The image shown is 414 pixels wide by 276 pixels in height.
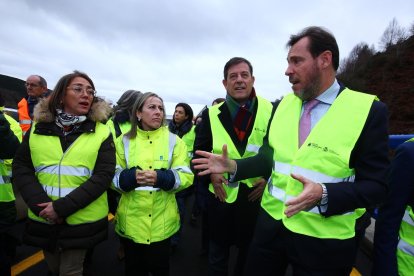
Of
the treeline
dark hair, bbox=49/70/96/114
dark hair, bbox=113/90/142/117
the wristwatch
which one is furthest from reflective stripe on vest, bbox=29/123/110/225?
the treeline

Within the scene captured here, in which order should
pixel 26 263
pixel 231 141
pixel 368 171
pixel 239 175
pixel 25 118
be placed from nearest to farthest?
pixel 368 171 < pixel 239 175 < pixel 231 141 < pixel 26 263 < pixel 25 118

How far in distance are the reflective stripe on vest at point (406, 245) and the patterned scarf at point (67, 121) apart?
97.8 inches

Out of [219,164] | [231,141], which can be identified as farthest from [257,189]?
[219,164]

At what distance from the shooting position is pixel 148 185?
245 centimetres

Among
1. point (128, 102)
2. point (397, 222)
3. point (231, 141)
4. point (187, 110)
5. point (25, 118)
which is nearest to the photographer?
point (397, 222)

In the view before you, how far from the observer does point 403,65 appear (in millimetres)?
40219

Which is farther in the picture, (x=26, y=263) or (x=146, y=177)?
(x=26, y=263)

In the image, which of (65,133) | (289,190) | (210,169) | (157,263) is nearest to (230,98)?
(210,169)

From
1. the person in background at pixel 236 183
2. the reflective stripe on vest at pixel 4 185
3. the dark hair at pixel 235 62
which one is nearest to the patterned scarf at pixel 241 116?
the person in background at pixel 236 183

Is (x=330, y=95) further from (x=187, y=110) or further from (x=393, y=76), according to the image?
(x=393, y=76)

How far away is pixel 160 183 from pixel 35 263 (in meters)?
2.27

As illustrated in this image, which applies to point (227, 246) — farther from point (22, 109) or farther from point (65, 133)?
point (22, 109)

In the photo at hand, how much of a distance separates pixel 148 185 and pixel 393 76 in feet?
154

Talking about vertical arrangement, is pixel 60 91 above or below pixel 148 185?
above
